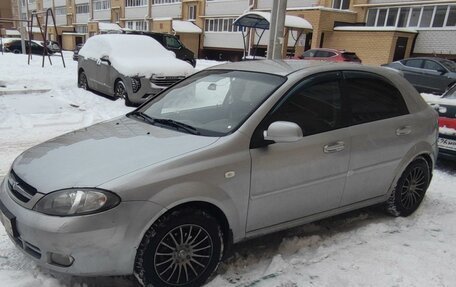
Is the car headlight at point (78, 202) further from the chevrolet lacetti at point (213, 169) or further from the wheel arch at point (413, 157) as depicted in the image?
the wheel arch at point (413, 157)

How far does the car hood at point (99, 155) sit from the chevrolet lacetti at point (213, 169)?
0.04ft

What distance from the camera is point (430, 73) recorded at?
565 inches

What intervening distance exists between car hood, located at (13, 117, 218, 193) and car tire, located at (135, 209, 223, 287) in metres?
0.42

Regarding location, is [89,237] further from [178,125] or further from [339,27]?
[339,27]

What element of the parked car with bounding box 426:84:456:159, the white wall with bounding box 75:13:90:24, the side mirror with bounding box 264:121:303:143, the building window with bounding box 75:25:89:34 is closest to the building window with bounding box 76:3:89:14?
the white wall with bounding box 75:13:90:24

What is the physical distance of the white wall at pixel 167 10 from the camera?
3928cm

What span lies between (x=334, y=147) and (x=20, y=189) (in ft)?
7.71

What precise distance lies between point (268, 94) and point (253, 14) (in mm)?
20665

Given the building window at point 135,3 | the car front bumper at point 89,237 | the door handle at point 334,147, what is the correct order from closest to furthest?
1. the car front bumper at point 89,237
2. the door handle at point 334,147
3. the building window at point 135,3

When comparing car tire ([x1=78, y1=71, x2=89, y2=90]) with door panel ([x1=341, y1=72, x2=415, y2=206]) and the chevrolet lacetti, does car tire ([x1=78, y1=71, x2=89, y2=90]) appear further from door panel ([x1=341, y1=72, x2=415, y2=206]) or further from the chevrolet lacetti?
door panel ([x1=341, y1=72, x2=415, y2=206])

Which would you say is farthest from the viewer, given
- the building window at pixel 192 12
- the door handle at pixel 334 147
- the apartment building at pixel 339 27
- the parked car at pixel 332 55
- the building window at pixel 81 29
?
the building window at pixel 81 29

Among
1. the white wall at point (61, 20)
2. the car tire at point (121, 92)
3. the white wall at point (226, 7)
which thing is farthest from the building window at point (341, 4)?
the white wall at point (61, 20)

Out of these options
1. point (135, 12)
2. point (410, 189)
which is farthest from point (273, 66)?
point (135, 12)

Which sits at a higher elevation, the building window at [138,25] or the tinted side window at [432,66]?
the tinted side window at [432,66]
